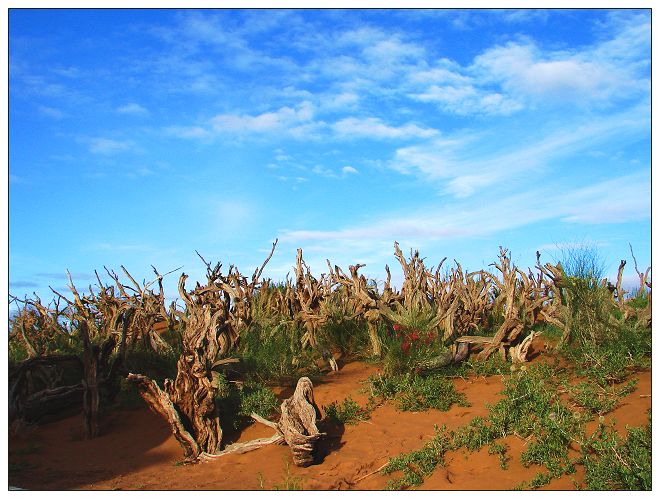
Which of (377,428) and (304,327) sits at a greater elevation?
(304,327)

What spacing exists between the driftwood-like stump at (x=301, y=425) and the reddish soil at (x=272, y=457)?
6.9 inches

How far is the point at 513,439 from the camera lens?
22.5 feet

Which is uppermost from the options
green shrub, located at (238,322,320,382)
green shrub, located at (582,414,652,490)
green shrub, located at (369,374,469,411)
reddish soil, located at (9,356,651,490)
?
Result: green shrub, located at (238,322,320,382)

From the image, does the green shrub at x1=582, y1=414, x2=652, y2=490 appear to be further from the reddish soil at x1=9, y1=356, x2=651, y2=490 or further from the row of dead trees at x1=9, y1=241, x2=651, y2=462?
the row of dead trees at x1=9, y1=241, x2=651, y2=462

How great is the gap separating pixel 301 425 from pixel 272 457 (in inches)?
22.0

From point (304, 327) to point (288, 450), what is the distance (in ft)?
13.5

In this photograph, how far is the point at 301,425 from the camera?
7.24 meters

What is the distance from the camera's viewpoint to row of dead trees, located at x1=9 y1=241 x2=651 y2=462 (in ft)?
25.6

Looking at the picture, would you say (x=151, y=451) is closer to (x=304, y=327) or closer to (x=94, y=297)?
(x=304, y=327)

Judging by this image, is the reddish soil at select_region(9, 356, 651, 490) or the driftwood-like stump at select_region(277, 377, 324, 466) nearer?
the reddish soil at select_region(9, 356, 651, 490)

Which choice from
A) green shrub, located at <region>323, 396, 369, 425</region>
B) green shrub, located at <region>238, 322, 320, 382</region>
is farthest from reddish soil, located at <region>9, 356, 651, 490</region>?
green shrub, located at <region>238, 322, 320, 382</region>

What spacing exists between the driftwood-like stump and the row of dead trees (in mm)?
18
